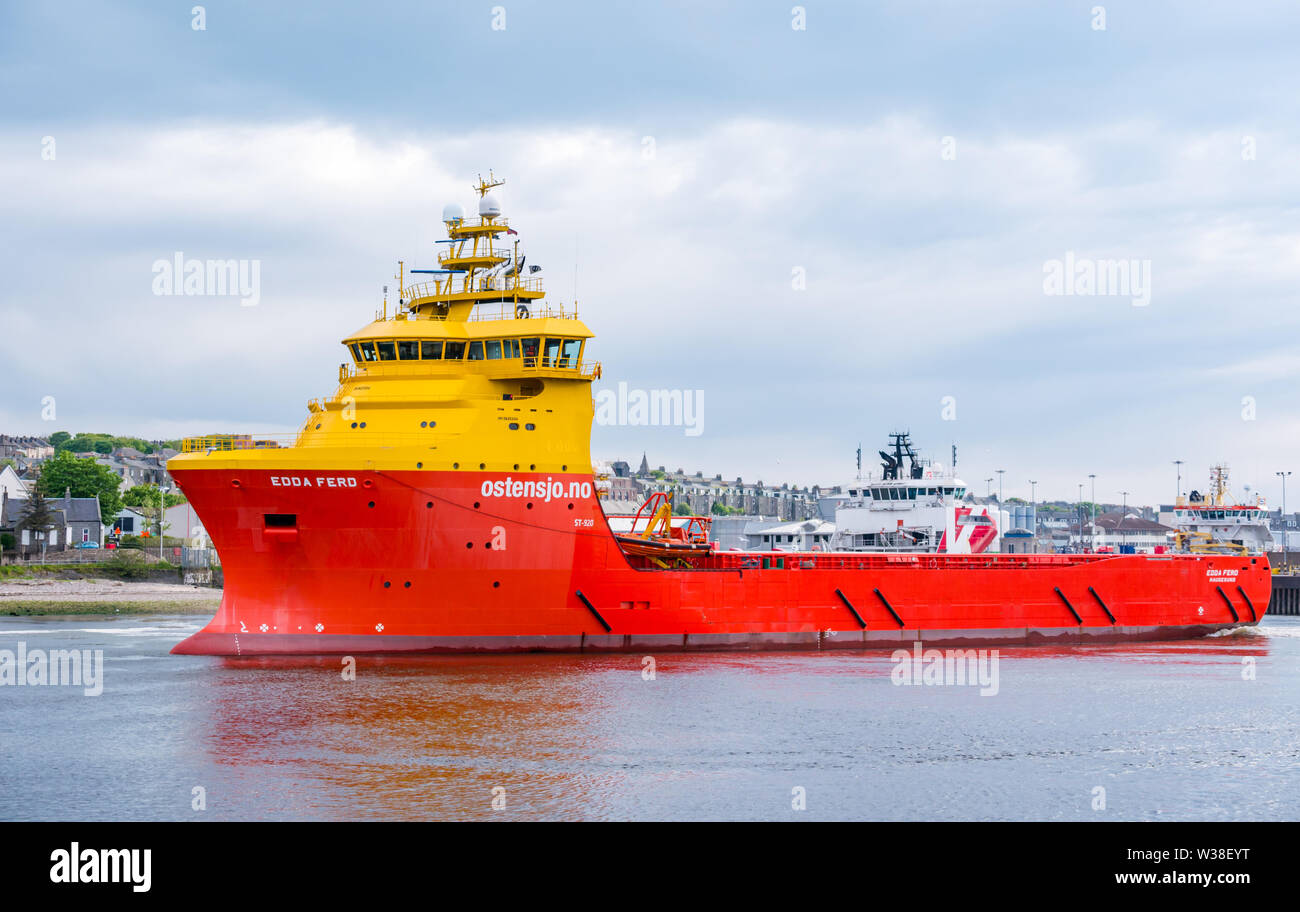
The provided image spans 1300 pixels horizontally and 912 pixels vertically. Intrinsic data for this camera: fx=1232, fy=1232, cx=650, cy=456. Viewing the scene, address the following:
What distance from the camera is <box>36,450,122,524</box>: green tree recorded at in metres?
76.3

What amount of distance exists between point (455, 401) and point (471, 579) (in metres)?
4.01

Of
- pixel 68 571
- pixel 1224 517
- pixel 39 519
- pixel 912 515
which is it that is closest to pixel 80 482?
pixel 39 519

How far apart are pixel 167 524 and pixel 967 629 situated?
61086mm

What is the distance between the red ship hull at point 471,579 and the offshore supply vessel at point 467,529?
37 mm

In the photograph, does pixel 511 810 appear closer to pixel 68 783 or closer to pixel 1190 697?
pixel 68 783

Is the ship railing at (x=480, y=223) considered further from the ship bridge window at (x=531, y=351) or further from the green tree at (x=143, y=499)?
the green tree at (x=143, y=499)

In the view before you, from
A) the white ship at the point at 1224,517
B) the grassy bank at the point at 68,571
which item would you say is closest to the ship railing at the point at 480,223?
the grassy bank at the point at 68,571

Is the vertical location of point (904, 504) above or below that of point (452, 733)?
above

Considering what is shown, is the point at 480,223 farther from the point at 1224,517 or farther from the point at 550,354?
the point at 1224,517

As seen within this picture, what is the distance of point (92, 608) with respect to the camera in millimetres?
47688

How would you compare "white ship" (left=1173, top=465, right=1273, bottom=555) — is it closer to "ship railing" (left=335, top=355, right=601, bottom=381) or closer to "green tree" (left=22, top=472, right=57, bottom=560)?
"ship railing" (left=335, top=355, right=601, bottom=381)

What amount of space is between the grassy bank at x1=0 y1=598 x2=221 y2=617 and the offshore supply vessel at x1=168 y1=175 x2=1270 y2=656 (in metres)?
21.8
